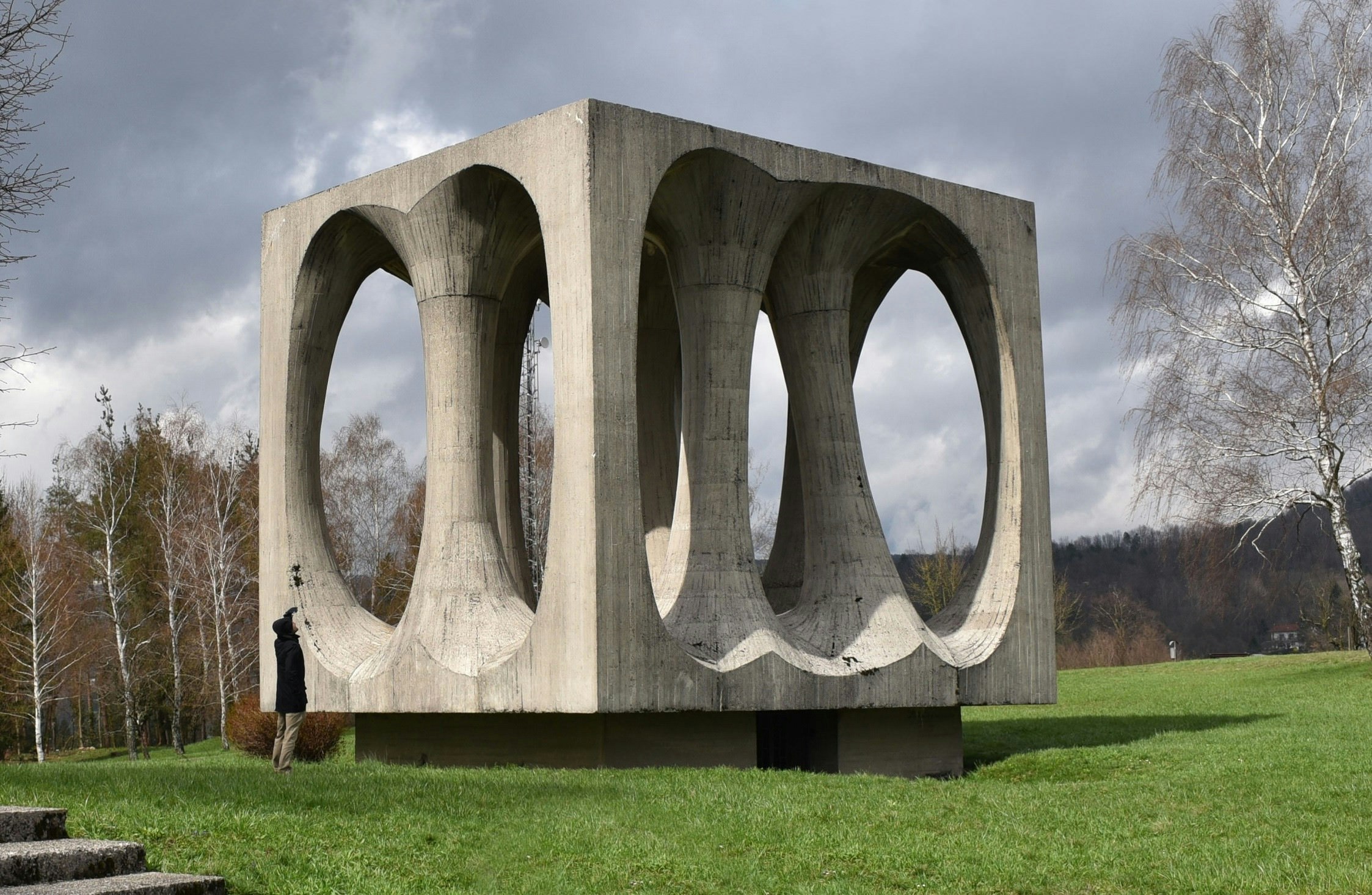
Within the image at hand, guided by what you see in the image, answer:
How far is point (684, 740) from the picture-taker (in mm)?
16266

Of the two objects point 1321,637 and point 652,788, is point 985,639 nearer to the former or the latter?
point 652,788

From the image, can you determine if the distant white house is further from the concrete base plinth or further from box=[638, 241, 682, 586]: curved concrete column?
the concrete base plinth

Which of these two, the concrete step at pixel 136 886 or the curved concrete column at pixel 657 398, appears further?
the curved concrete column at pixel 657 398

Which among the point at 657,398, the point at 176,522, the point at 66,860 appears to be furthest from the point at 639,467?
the point at 176,522

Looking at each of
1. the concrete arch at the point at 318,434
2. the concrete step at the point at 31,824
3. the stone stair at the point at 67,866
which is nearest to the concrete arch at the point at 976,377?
the concrete arch at the point at 318,434

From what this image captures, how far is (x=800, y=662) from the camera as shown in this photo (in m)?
16.5

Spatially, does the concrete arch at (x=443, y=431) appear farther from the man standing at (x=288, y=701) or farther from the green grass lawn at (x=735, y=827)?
the man standing at (x=288, y=701)

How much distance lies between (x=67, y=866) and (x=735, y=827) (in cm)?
491

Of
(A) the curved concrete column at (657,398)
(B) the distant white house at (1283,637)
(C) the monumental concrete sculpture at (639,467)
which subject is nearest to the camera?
(C) the monumental concrete sculpture at (639,467)

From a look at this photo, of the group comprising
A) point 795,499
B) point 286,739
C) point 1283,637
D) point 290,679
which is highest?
point 795,499

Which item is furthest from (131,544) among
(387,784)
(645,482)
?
(387,784)

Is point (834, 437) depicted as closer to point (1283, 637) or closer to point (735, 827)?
point (735, 827)

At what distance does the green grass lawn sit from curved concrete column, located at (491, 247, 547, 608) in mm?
5704

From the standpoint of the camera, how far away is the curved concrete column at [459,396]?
55.0ft
